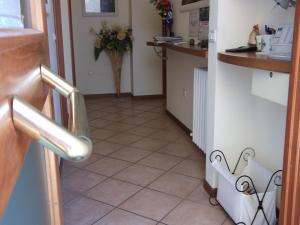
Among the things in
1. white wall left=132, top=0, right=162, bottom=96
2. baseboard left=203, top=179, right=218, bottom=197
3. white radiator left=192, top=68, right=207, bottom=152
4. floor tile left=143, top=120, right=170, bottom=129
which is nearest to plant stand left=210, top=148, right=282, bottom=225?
baseboard left=203, top=179, right=218, bottom=197

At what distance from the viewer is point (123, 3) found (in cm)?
525

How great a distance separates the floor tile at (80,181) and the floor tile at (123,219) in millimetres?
436

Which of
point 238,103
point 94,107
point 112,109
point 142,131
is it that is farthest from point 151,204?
point 94,107

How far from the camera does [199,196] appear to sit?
223 centimetres

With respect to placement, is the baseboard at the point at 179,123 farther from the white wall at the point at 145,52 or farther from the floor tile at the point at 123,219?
the floor tile at the point at 123,219

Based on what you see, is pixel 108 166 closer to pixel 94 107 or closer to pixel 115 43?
pixel 94 107

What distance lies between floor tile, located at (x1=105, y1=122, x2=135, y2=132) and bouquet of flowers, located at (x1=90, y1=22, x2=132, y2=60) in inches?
63.1

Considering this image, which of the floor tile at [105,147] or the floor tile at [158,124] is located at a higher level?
the floor tile at [158,124]

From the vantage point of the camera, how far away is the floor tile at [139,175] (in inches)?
98.0

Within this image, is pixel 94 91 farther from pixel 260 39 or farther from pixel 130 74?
pixel 260 39

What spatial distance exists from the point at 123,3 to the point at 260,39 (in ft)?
12.7

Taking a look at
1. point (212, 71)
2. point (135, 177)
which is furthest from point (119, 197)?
point (212, 71)

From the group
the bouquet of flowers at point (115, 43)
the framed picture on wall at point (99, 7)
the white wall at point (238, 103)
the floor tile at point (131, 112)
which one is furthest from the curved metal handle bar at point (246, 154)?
the framed picture on wall at point (99, 7)

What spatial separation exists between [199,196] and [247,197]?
544mm
